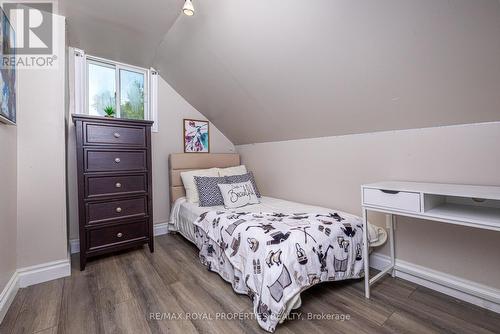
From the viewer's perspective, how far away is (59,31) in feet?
6.23

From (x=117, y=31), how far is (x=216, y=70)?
980 millimetres

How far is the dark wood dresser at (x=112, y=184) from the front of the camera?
2002 mm

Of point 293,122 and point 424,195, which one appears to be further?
point 293,122

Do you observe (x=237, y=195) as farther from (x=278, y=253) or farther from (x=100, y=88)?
(x=100, y=88)

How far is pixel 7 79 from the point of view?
1493mm

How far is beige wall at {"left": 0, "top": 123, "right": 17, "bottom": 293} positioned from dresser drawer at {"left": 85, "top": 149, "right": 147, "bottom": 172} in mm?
461

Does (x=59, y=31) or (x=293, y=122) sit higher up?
(x=59, y=31)

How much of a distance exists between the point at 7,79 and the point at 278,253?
2.09 meters

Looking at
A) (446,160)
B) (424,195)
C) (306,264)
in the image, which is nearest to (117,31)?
(306,264)

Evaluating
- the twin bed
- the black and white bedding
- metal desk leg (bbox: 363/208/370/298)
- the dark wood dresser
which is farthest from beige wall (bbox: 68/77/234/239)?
metal desk leg (bbox: 363/208/370/298)

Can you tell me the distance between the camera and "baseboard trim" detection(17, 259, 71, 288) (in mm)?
1752

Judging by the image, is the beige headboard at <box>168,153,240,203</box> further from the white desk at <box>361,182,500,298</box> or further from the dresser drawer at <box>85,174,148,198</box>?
the white desk at <box>361,182,500,298</box>

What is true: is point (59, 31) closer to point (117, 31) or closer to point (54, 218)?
point (117, 31)

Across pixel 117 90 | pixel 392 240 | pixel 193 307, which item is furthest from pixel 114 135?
pixel 392 240
